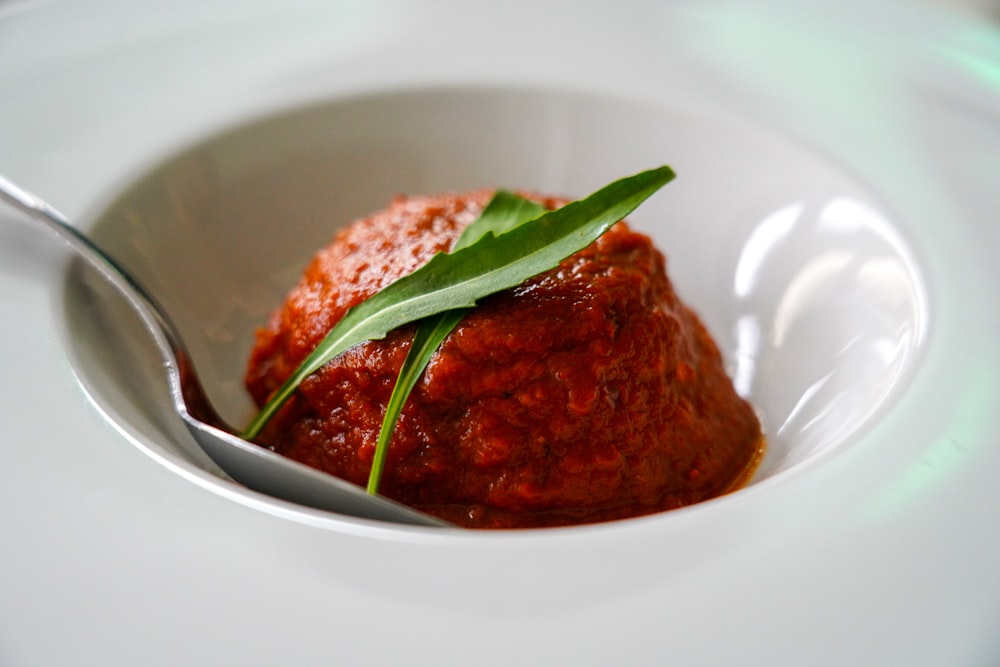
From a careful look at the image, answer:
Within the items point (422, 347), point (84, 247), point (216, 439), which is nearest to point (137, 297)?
point (84, 247)

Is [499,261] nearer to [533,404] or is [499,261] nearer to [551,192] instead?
[533,404]

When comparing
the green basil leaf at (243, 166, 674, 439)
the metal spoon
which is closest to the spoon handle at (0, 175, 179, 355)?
the metal spoon

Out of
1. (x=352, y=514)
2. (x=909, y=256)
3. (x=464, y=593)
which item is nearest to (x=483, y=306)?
(x=352, y=514)

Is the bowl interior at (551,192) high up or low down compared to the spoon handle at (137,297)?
up

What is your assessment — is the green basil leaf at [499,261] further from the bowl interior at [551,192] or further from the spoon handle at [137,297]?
the bowl interior at [551,192]

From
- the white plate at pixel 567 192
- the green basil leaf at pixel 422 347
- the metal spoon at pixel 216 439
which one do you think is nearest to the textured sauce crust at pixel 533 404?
the green basil leaf at pixel 422 347
